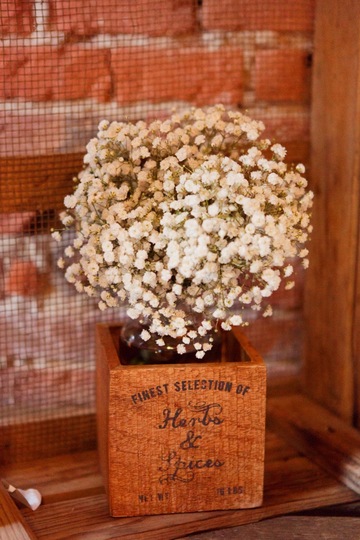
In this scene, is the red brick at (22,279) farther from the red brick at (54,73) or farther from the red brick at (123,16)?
the red brick at (123,16)

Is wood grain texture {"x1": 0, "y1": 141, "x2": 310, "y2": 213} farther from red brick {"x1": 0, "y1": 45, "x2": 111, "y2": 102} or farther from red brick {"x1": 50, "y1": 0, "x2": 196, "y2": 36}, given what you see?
red brick {"x1": 50, "y1": 0, "x2": 196, "y2": 36}

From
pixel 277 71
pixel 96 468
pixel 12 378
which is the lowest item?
pixel 96 468

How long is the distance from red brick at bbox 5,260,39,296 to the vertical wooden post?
497 mm

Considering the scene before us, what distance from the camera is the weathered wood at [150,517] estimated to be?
1.00 metres

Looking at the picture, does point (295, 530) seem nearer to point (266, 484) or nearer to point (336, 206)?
point (266, 484)

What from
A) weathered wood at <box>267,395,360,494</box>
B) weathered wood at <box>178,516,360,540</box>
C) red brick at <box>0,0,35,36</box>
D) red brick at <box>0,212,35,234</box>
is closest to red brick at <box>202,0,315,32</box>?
red brick at <box>0,0,35,36</box>

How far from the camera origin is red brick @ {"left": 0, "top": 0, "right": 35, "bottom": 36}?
1.08m

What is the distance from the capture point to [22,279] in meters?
1.18

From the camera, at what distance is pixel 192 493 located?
3.38 feet

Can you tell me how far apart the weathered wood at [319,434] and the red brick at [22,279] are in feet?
1.57

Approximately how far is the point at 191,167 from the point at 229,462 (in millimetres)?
418

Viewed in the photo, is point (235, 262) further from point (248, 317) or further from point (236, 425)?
point (248, 317)

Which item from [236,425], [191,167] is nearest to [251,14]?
[191,167]

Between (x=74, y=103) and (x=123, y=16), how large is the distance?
0.52 ft
